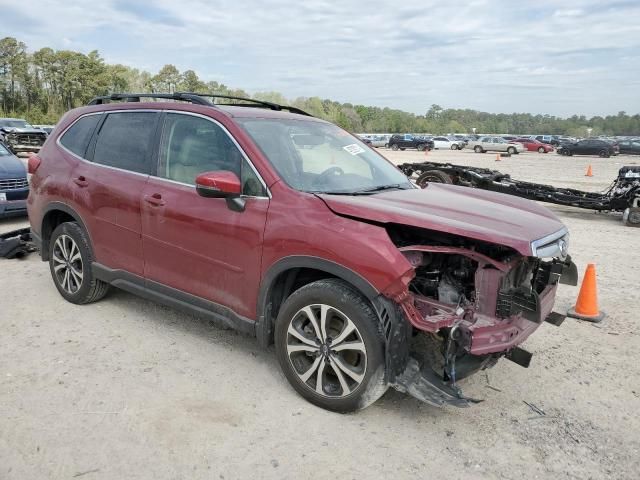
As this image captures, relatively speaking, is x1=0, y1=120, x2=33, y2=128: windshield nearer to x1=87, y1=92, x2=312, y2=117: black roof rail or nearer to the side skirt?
x1=87, y1=92, x2=312, y2=117: black roof rail

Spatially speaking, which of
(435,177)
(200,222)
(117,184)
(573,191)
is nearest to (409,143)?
(435,177)

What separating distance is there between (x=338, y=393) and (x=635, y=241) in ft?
25.4

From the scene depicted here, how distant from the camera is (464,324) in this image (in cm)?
305

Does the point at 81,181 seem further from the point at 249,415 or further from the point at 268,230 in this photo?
the point at 249,415

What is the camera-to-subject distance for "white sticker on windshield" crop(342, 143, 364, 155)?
444cm

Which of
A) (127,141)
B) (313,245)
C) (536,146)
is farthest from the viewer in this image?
(536,146)

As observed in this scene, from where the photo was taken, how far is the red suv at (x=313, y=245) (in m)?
3.08

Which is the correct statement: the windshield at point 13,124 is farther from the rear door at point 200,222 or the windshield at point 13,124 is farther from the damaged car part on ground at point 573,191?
the rear door at point 200,222

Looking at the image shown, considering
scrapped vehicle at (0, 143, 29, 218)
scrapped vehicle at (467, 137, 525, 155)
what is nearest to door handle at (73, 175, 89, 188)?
scrapped vehicle at (0, 143, 29, 218)

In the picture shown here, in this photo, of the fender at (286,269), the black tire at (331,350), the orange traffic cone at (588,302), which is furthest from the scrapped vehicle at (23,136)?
the orange traffic cone at (588,302)

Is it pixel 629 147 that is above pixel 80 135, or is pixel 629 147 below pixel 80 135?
above

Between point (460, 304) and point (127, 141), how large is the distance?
10.2ft

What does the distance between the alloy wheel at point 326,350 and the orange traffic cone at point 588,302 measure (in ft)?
9.80

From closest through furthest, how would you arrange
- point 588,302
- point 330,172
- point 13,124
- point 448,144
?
point 330,172 → point 588,302 → point 13,124 → point 448,144
